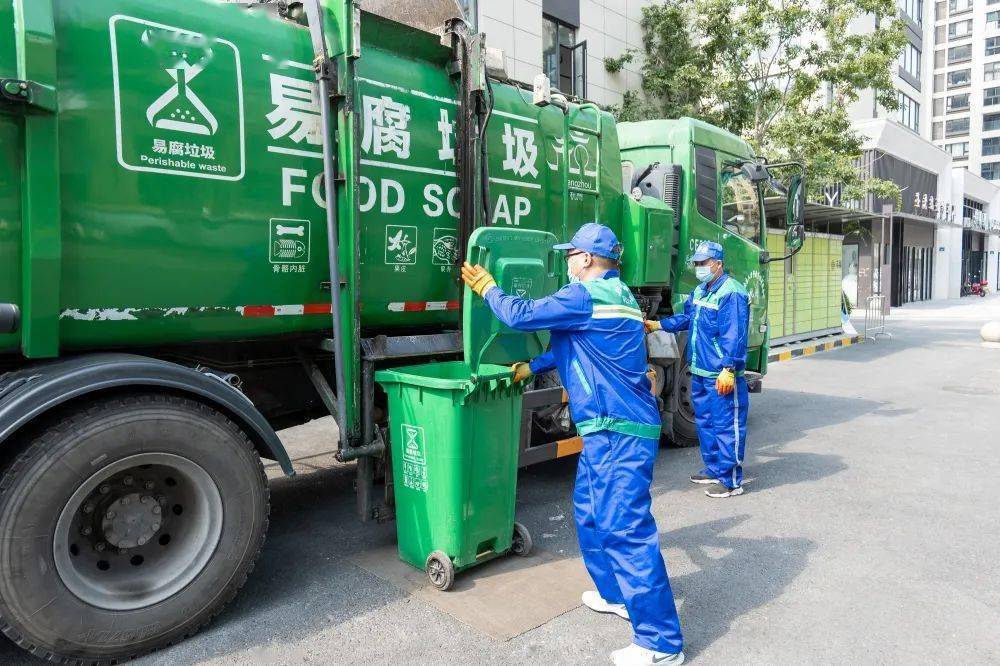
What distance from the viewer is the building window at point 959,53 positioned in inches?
2448

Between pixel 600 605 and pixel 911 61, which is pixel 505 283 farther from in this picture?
pixel 911 61

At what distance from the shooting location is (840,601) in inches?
133

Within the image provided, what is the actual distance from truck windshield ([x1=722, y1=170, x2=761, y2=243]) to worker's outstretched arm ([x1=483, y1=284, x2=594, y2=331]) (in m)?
3.90

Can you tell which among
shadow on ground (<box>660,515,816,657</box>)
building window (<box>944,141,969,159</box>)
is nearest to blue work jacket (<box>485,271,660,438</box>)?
shadow on ground (<box>660,515,816,657</box>)

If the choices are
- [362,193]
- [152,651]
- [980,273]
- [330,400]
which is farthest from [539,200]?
[980,273]

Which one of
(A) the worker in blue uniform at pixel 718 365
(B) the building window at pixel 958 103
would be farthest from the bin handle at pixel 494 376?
(B) the building window at pixel 958 103

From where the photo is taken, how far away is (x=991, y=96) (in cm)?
6125

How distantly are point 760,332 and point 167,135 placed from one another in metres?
5.61

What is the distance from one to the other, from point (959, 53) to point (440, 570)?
77.0 meters

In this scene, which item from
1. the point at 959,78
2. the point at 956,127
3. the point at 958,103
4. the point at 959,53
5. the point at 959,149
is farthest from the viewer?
the point at 959,149

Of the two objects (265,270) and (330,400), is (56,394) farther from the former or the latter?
(330,400)

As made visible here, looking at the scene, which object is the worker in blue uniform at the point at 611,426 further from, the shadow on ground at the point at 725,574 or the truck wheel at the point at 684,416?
the truck wheel at the point at 684,416

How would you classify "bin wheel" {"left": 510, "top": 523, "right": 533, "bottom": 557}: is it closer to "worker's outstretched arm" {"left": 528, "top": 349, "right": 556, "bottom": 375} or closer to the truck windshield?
"worker's outstretched arm" {"left": 528, "top": 349, "right": 556, "bottom": 375}

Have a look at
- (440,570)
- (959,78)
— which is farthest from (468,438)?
(959,78)
